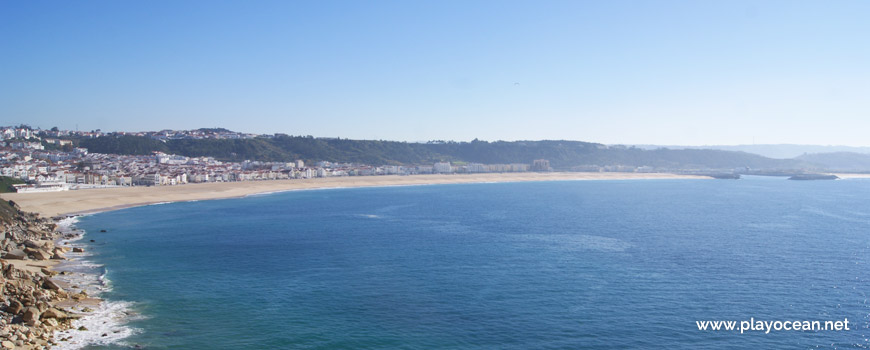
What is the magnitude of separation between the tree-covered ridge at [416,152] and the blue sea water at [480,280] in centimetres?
8661

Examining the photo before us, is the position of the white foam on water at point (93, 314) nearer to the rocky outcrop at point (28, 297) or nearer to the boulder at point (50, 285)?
the rocky outcrop at point (28, 297)

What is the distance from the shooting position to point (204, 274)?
77.8 feet

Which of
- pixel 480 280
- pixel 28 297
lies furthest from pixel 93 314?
pixel 480 280

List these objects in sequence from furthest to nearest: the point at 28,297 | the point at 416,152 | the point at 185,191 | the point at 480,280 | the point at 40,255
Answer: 1. the point at 416,152
2. the point at 185,191
3. the point at 40,255
4. the point at 480,280
5. the point at 28,297

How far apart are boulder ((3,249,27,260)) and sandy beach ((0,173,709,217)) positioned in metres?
21.2

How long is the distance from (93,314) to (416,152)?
447ft

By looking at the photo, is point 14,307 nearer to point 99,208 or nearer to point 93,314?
point 93,314

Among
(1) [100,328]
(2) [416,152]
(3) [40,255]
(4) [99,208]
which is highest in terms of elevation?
(2) [416,152]

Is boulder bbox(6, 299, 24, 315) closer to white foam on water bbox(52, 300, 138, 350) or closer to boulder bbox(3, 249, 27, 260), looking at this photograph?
white foam on water bbox(52, 300, 138, 350)

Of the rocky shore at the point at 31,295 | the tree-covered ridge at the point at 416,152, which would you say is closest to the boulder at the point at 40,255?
the rocky shore at the point at 31,295

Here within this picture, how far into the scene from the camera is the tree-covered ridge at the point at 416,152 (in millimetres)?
125125

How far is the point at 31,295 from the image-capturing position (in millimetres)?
17891

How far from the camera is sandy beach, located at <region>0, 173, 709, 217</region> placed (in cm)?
4878

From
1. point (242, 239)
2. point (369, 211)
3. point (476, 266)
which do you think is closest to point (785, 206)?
point (369, 211)
